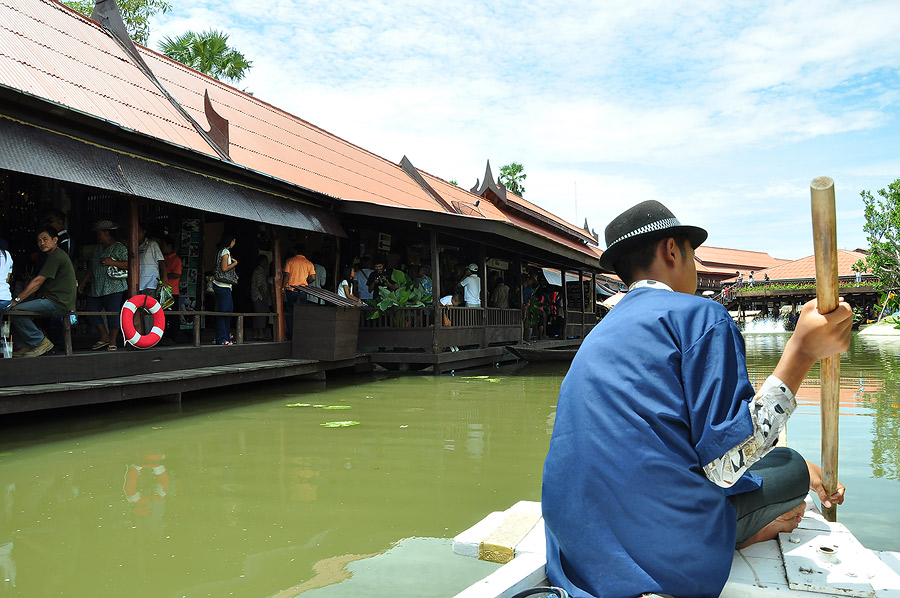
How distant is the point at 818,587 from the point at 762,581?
14 cm

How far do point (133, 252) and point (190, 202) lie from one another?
876 millimetres

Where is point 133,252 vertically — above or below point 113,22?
below

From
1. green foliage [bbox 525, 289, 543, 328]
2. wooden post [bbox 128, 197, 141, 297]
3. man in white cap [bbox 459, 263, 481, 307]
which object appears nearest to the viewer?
wooden post [bbox 128, 197, 141, 297]

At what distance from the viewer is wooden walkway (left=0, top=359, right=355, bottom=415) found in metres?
5.75

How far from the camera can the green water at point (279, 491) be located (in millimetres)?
2791

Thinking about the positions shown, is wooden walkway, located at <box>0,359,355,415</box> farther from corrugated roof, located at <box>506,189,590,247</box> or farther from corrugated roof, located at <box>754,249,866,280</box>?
corrugated roof, located at <box>754,249,866,280</box>

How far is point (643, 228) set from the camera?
6.23ft

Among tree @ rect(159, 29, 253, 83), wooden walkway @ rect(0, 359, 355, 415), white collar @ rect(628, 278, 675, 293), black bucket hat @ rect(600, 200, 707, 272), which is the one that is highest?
tree @ rect(159, 29, 253, 83)

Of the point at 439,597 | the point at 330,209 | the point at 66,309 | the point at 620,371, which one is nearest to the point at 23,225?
the point at 66,309

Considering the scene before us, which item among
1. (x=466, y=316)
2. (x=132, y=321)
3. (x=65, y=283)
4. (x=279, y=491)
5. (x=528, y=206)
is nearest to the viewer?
(x=279, y=491)

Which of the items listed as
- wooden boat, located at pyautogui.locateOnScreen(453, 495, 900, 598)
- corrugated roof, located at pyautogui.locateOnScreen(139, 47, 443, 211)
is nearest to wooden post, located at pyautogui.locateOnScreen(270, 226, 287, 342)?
corrugated roof, located at pyautogui.locateOnScreen(139, 47, 443, 211)

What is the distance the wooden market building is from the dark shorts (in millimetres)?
5879

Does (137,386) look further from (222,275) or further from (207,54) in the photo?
(207,54)

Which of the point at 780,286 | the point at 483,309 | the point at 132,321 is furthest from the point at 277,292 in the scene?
the point at 780,286
